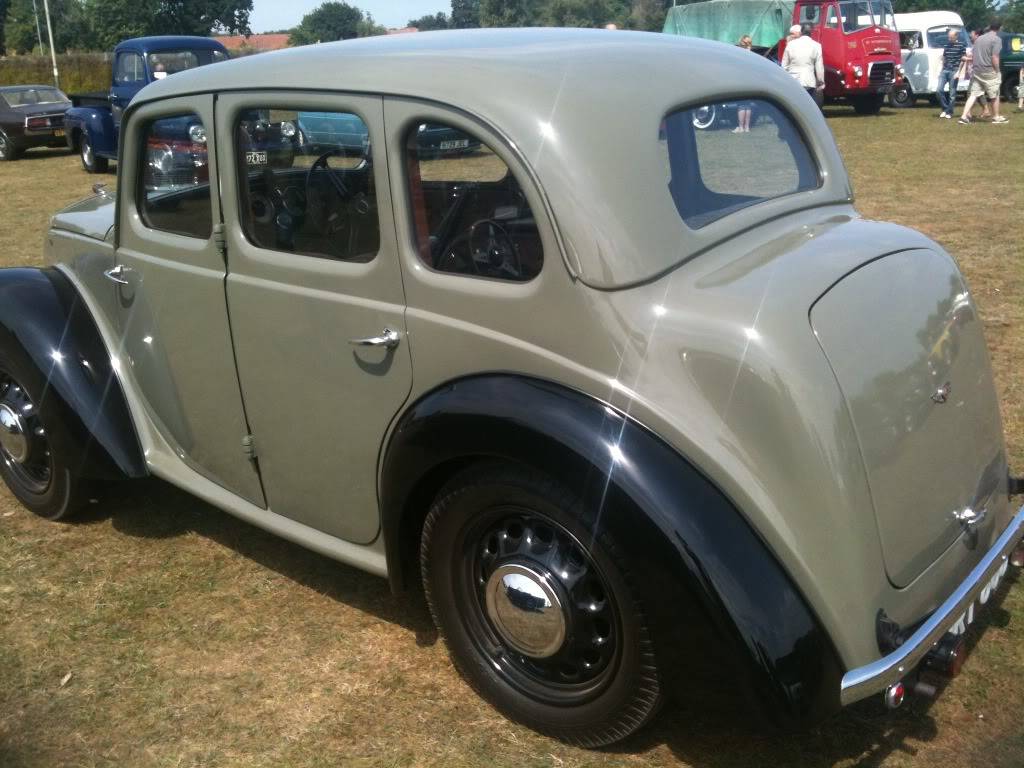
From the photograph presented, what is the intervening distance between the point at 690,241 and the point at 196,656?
2.06 metres

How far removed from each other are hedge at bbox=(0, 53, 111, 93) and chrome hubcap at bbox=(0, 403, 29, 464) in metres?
40.7

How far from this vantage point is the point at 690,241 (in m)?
2.62

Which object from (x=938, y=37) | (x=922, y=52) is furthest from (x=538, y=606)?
(x=938, y=37)

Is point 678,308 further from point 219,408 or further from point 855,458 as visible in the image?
point 219,408

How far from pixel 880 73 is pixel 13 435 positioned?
63.8ft

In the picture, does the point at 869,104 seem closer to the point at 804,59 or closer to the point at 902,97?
the point at 902,97

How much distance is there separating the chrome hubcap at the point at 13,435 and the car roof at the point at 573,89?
5.41 ft

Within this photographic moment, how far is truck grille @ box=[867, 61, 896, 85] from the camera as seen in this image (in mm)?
19797

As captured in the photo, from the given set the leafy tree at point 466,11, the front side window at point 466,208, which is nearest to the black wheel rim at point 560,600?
the front side window at point 466,208

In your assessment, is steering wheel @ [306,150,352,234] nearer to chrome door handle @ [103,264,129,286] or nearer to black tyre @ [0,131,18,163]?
chrome door handle @ [103,264,129,286]

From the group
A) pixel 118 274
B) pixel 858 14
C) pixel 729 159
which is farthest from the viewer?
pixel 858 14

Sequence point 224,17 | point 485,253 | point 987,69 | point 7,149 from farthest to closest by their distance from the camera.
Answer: point 224,17
point 7,149
point 987,69
point 485,253

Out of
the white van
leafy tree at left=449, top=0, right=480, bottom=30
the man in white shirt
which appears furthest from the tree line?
the man in white shirt

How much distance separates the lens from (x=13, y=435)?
161 inches
